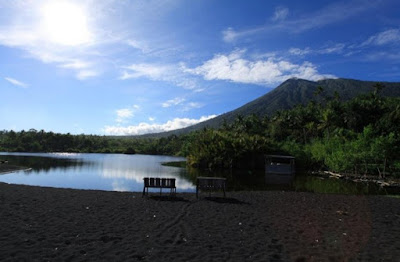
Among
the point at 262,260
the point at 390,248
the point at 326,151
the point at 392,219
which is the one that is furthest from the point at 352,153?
the point at 262,260

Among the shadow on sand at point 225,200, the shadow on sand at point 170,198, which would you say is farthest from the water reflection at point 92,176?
the shadow on sand at point 170,198

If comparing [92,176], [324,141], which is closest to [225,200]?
[92,176]

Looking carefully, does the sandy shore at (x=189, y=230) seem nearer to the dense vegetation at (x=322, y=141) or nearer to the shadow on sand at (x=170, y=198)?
the shadow on sand at (x=170, y=198)

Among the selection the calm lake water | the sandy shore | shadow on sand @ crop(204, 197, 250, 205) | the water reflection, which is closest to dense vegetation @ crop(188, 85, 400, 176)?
the calm lake water

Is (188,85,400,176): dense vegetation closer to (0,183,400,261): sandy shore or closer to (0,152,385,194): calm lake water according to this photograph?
(0,152,385,194): calm lake water

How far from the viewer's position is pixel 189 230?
8250 millimetres

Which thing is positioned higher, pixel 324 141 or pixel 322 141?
pixel 322 141

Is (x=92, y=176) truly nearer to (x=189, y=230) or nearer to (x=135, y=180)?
(x=135, y=180)

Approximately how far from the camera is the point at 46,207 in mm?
10688

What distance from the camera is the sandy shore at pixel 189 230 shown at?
6.21m

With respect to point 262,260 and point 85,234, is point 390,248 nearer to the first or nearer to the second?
point 262,260

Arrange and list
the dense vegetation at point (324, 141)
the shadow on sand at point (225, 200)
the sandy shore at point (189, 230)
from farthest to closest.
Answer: the dense vegetation at point (324, 141), the shadow on sand at point (225, 200), the sandy shore at point (189, 230)

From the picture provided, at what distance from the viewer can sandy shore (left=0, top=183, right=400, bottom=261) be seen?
6.21 metres

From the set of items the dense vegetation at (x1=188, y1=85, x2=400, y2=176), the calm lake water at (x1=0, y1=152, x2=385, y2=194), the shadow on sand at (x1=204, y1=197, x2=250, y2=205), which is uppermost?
the dense vegetation at (x1=188, y1=85, x2=400, y2=176)
